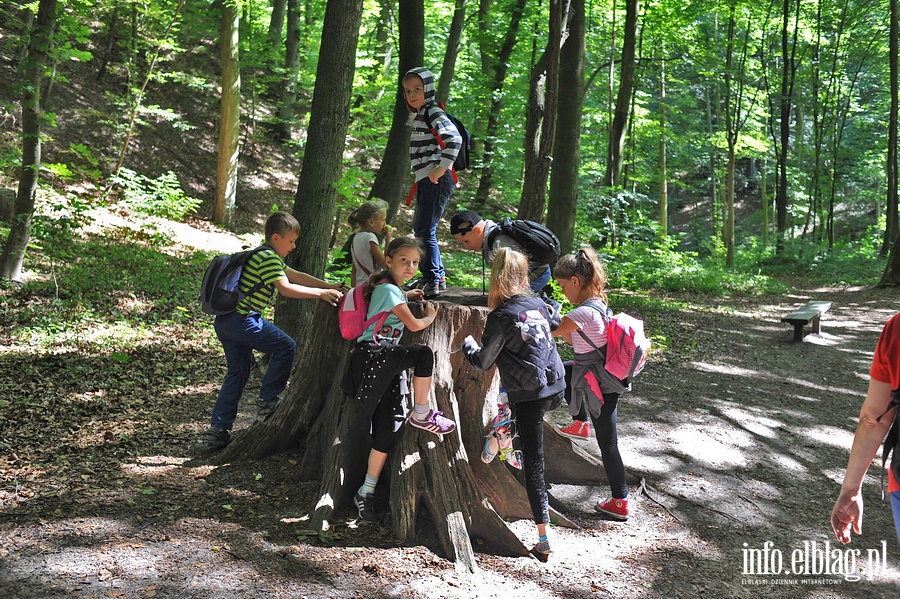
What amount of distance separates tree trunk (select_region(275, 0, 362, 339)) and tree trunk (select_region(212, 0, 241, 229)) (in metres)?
9.49

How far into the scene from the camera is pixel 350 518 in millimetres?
4352

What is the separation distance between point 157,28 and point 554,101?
12.5 meters

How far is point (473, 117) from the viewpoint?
758 inches

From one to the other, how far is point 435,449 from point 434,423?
0.72 ft

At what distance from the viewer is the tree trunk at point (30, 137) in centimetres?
802

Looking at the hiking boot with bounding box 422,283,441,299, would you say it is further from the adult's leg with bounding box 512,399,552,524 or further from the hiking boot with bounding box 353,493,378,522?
the hiking boot with bounding box 353,493,378,522

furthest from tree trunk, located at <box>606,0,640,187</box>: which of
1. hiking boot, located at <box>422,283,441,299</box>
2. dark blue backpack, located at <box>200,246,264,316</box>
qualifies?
dark blue backpack, located at <box>200,246,264,316</box>

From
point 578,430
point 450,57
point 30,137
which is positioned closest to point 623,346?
point 578,430

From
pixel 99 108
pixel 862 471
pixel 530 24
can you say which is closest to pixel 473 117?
pixel 530 24

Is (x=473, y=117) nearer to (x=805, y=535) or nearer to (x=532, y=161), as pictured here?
(x=532, y=161)

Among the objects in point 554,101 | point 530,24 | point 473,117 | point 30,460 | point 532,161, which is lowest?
point 30,460

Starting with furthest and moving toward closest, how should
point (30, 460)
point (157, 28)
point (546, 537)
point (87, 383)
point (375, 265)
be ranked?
point (157, 28) → point (87, 383) → point (375, 265) → point (30, 460) → point (546, 537)

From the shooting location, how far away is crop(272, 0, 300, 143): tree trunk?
787 inches

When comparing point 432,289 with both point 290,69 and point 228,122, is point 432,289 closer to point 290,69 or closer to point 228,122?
point 228,122
